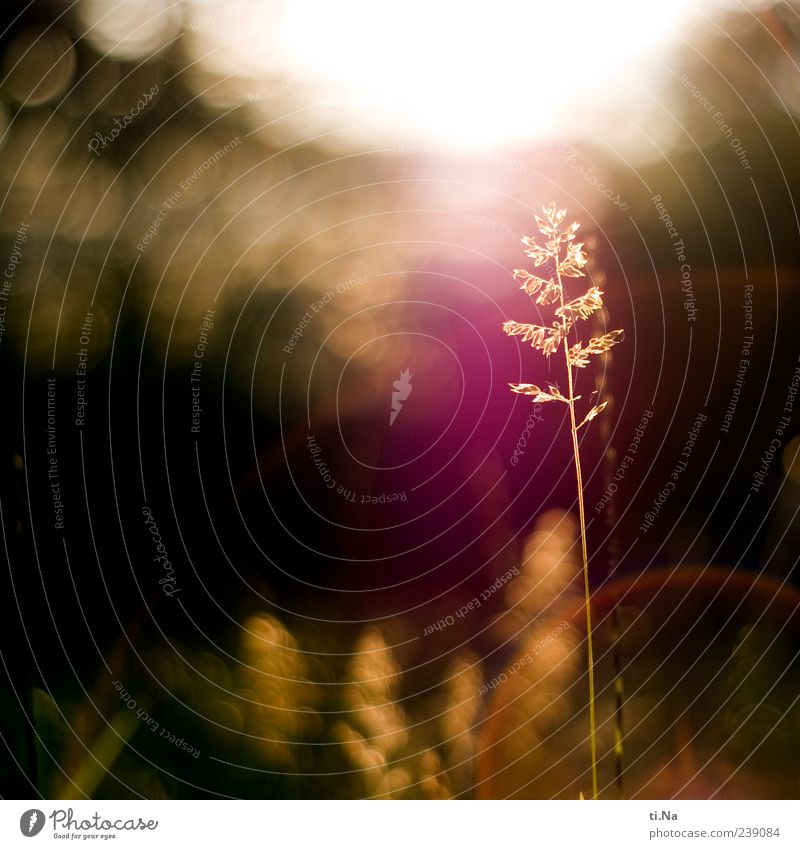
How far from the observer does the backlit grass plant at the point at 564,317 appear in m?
1.47

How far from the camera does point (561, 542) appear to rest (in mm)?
1656

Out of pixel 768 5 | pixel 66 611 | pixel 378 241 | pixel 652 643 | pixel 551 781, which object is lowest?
pixel 551 781

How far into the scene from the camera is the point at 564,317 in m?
1.48

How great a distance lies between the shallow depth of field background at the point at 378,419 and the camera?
1.62 meters

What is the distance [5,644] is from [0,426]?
474mm

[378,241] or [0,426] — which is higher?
[378,241]

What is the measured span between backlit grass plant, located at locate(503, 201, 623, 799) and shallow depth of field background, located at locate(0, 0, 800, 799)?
2.2 inches

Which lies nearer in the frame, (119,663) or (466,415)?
(119,663)

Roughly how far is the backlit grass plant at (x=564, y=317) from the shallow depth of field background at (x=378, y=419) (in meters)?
0.06

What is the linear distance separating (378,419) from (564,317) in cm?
50

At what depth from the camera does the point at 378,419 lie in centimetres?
172

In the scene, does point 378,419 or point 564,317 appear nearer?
point 564,317

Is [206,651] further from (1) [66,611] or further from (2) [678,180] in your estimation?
(2) [678,180]

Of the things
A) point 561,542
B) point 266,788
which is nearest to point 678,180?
point 561,542
